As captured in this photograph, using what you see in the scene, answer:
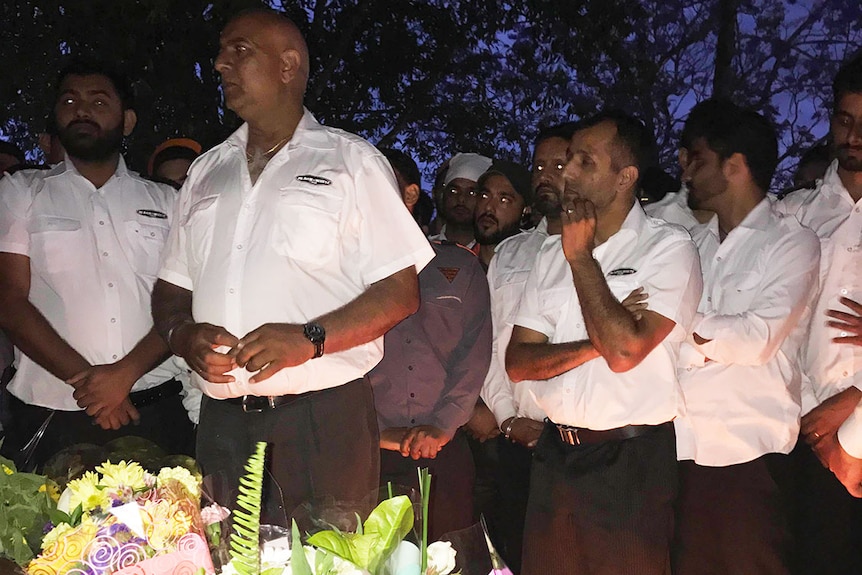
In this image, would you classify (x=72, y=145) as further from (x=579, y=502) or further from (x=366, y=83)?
(x=366, y=83)

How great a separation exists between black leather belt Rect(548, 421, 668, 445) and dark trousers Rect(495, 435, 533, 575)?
4.06 ft

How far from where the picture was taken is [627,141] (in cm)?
355

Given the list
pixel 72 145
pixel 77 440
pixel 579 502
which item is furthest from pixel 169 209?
pixel 579 502

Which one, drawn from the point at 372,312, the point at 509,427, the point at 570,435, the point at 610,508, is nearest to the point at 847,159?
the point at 570,435

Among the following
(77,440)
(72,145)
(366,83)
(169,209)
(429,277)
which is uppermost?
(366,83)

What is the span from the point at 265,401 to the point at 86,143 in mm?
1647

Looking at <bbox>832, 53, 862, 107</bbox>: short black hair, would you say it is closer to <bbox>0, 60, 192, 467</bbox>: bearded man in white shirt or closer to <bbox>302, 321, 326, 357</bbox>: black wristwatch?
<bbox>302, 321, 326, 357</bbox>: black wristwatch

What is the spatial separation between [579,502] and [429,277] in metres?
1.61

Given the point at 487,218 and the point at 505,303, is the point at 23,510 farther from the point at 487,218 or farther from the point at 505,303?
the point at 487,218

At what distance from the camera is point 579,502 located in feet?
10.7

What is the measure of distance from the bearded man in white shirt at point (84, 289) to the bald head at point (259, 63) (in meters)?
0.99

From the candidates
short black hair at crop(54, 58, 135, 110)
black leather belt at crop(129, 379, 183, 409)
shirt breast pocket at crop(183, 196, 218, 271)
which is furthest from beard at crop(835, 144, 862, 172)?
short black hair at crop(54, 58, 135, 110)

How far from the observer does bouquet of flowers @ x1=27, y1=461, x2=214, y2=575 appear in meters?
1.45

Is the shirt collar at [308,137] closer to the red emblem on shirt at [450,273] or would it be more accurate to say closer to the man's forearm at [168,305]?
the man's forearm at [168,305]
